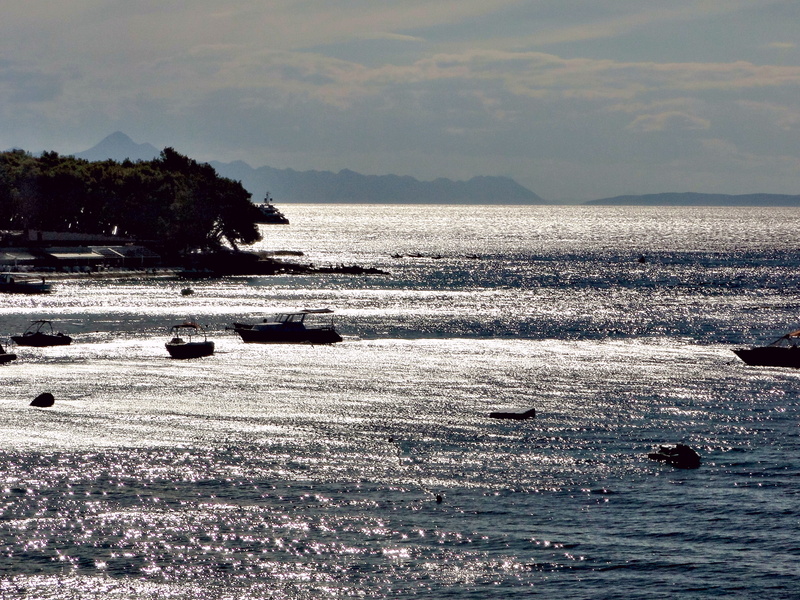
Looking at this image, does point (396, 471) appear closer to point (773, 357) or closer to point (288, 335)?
point (773, 357)

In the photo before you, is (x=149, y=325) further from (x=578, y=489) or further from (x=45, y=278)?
(x=578, y=489)

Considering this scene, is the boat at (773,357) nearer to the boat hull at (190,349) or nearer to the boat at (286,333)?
the boat at (286,333)

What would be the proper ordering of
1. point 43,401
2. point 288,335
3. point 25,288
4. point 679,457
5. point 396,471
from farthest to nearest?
point 25,288 < point 288,335 < point 43,401 < point 679,457 < point 396,471

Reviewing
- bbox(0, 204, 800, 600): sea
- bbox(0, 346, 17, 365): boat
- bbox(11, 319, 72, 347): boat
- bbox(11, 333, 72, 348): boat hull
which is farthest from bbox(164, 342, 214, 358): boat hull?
bbox(0, 346, 17, 365): boat

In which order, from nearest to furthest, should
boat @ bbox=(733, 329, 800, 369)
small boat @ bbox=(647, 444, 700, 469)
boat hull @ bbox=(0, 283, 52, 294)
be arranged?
small boat @ bbox=(647, 444, 700, 469) → boat @ bbox=(733, 329, 800, 369) → boat hull @ bbox=(0, 283, 52, 294)

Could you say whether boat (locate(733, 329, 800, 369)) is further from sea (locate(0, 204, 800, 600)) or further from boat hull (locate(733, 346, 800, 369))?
sea (locate(0, 204, 800, 600))

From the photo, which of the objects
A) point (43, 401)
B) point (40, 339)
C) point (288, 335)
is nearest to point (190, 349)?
point (288, 335)

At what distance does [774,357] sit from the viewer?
3716 inches

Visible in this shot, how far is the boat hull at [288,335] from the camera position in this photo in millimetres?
107875

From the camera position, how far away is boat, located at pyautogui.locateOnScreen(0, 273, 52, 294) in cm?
15138

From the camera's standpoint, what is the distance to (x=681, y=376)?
292 ft

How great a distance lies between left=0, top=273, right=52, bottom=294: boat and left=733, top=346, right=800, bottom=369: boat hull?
101 meters

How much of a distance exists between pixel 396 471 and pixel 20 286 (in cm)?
11235

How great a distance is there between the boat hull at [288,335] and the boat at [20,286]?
55.5m
